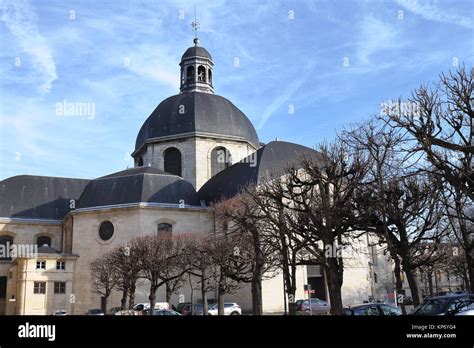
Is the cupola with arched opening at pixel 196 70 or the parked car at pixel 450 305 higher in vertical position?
the cupola with arched opening at pixel 196 70

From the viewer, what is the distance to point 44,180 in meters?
54.8

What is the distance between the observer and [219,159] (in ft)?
170

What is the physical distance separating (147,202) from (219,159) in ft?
37.3

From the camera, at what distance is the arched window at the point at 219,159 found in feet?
169

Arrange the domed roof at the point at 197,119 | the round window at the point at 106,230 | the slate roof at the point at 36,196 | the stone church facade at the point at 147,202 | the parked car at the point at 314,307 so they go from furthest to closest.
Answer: the domed roof at the point at 197,119 < the slate roof at the point at 36,196 < the round window at the point at 106,230 < the stone church facade at the point at 147,202 < the parked car at the point at 314,307

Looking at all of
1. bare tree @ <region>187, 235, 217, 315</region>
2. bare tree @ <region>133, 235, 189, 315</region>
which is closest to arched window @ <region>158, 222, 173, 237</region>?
bare tree @ <region>133, 235, 189, 315</region>

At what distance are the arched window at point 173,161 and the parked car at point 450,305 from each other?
135 feet

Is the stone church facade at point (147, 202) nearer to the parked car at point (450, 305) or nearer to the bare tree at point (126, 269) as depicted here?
the bare tree at point (126, 269)

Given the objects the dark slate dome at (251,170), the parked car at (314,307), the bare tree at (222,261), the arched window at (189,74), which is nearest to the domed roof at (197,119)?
the arched window at (189,74)

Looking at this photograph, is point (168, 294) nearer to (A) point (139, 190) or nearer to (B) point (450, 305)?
(A) point (139, 190)

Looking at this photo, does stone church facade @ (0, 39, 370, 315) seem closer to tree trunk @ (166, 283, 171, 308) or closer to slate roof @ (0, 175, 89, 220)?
slate roof @ (0, 175, 89, 220)
